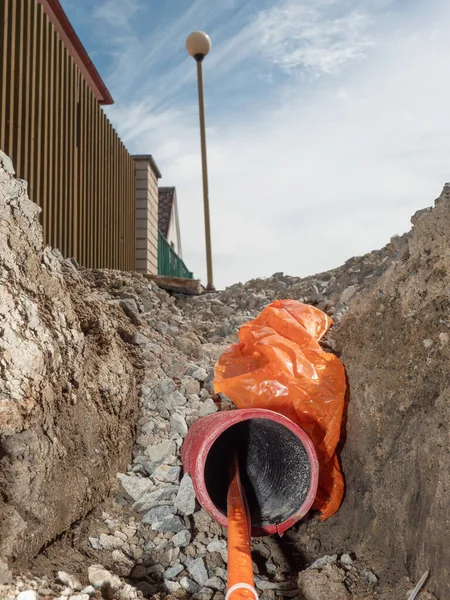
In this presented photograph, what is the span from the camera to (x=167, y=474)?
8.44 ft

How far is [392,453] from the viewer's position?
2148 mm

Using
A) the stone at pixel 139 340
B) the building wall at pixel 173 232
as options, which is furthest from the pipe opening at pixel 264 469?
the building wall at pixel 173 232

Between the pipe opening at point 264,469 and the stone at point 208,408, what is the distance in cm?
17

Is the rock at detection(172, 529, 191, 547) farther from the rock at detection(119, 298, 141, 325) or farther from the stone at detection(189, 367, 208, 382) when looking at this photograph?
the rock at detection(119, 298, 141, 325)

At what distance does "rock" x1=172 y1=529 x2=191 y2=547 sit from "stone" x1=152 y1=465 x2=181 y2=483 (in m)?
0.32

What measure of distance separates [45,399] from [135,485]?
75cm

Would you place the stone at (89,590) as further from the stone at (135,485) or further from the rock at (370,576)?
the rock at (370,576)

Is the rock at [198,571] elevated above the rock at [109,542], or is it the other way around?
the rock at [109,542]

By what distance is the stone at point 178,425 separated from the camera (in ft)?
9.39

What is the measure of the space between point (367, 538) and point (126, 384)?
1.56 meters

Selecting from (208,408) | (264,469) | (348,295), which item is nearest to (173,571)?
(264,469)

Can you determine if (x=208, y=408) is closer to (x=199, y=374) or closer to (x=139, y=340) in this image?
(x=199, y=374)

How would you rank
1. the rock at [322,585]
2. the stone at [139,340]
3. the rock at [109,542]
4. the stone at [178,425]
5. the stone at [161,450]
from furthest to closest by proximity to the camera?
the stone at [139,340]
the stone at [178,425]
the stone at [161,450]
the rock at [109,542]
the rock at [322,585]

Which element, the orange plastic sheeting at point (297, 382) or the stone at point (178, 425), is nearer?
the orange plastic sheeting at point (297, 382)
